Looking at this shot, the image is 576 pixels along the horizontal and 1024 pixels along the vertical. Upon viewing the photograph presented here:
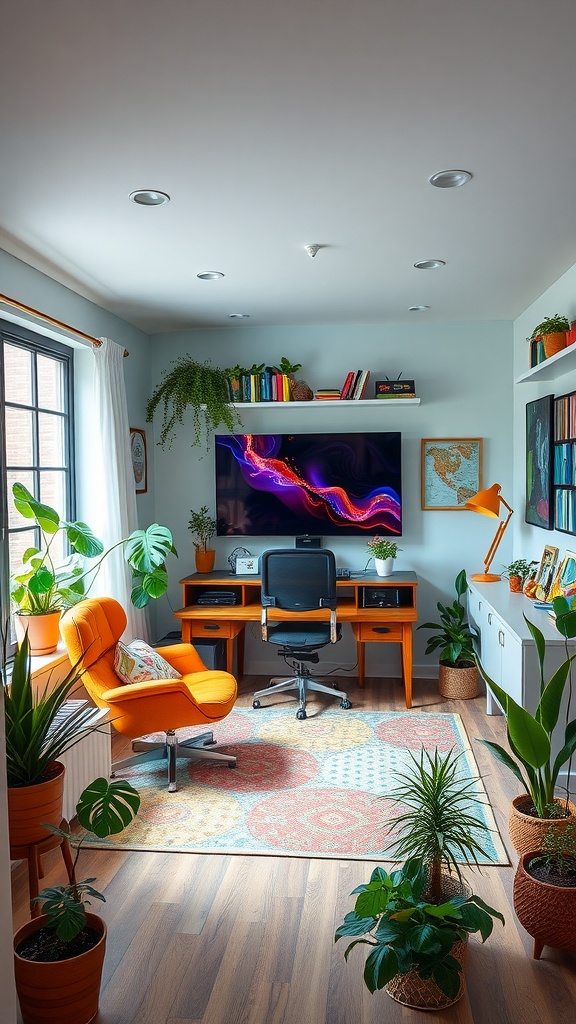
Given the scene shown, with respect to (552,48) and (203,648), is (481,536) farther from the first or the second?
(552,48)

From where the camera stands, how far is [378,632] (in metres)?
4.77

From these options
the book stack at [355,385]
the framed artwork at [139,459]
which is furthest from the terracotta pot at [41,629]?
the book stack at [355,385]

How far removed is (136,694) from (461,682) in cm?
238

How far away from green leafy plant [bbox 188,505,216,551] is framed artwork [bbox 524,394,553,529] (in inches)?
86.0

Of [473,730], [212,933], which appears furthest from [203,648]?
[212,933]

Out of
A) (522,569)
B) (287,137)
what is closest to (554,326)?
(522,569)

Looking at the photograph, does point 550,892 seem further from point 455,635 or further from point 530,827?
point 455,635

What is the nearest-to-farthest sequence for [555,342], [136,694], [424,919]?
[424,919]
[136,694]
[555,342]

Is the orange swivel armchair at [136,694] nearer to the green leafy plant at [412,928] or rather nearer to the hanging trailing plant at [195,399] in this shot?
the green leafy plant at [412,928]

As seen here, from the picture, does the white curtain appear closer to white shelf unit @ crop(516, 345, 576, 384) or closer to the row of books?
the row of books

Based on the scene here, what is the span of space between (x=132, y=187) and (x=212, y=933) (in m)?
2.54

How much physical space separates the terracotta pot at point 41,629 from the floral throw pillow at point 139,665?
0.30 metres

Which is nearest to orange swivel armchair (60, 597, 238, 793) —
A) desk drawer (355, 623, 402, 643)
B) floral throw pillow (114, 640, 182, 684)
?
floral throw pillow (114, 640, 182, 684)

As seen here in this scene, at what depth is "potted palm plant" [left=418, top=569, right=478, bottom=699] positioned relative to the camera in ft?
15.6
